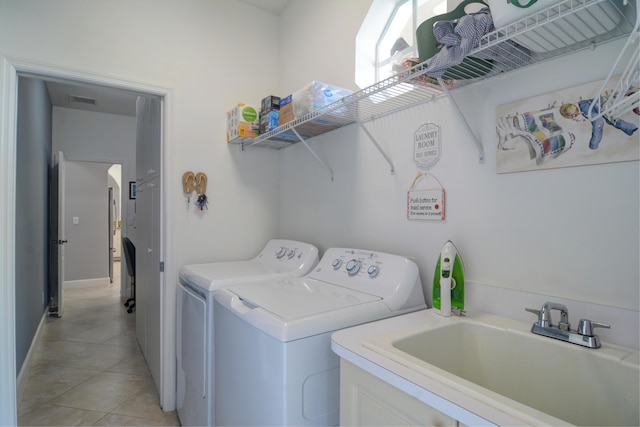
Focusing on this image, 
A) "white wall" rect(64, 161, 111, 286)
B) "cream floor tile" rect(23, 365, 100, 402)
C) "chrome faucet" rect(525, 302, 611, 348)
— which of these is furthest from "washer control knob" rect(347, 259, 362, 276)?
"white wall" rect(64, 161, 111, 286)

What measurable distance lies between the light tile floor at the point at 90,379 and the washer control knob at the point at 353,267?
59.6 inches

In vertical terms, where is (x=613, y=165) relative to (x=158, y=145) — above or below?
below

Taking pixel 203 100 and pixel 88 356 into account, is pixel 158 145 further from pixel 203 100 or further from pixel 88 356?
pixel 88 356

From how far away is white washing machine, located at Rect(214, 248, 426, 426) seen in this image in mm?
1077

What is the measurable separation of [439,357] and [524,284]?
1.26ft

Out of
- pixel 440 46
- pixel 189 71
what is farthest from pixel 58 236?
pixel 440 46

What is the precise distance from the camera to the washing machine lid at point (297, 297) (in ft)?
3.92

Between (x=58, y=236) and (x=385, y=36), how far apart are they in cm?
439

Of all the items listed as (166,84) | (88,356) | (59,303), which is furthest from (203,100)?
(59,303)

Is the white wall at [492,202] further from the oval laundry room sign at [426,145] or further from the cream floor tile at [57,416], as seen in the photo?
the cream floor tile at [57,416]

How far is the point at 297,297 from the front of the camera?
1383mm

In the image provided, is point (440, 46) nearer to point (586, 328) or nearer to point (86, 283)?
point (586, 328)

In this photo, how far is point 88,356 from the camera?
3.06 meters

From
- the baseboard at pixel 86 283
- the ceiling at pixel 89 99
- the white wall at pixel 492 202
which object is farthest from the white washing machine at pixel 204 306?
the baseboard at pixel 86 283
